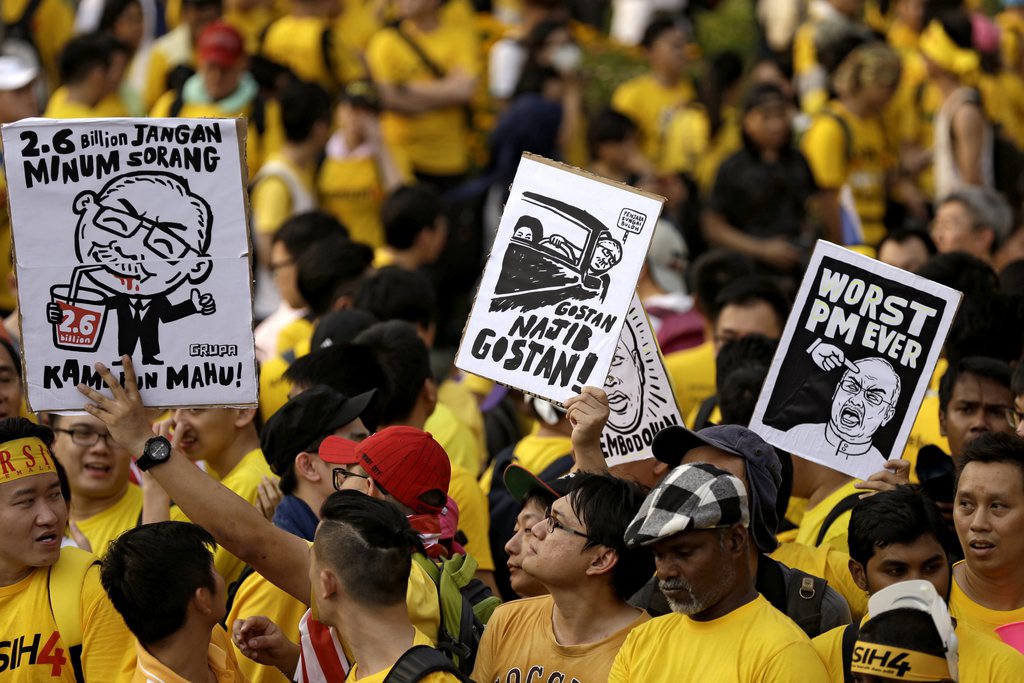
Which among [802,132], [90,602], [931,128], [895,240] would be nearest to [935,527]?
[90,602]

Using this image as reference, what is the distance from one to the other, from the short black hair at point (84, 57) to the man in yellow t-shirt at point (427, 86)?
2121 millimetres

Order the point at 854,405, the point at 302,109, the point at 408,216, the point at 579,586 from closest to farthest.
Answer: the point at 579,586
the point at 854,405
the point at 408,216
the point at 302,109

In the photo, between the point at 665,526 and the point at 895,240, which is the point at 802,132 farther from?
the point at 665,526

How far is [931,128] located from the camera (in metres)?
13.6

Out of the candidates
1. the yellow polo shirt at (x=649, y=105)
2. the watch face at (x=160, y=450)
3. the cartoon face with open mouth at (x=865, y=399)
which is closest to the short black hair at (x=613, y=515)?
the cartoon face with open mouth at (x=865, y=399)

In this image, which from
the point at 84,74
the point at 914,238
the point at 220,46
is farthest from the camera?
the point at 84,74

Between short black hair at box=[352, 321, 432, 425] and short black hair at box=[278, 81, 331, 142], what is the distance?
14.1 feet

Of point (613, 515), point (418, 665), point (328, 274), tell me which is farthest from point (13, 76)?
point (418, 665)

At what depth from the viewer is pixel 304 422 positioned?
223 inches

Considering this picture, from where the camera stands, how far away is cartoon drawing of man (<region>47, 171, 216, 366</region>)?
532 cm

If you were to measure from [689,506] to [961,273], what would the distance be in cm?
381

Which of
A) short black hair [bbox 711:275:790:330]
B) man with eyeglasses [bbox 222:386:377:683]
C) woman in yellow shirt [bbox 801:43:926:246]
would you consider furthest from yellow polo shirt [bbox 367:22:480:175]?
man with eyeglasses [bbox 222:386:377:683]

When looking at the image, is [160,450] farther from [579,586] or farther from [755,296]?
[755,296]

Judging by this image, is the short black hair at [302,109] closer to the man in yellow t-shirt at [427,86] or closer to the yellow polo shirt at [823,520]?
the man in yellow t-shirt at [427,86]
